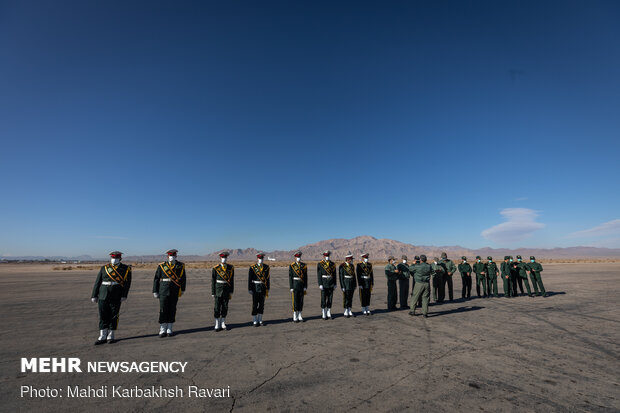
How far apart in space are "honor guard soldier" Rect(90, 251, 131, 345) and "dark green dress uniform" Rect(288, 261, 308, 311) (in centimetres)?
486

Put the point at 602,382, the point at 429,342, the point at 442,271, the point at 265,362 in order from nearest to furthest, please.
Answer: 1. the point at 602,382
2. the point at 265,362
3. the point at 429,342
4. the point at 442,271

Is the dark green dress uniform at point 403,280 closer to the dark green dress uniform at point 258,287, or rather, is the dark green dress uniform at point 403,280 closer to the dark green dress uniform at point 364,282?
the dark green dress uniform at point 364,282

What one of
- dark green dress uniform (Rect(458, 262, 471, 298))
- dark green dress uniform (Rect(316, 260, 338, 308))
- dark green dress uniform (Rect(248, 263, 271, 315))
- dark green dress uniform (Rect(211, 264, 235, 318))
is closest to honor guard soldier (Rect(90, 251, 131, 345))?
dark green dress uniform (Rect(211, 264, 235, 318))


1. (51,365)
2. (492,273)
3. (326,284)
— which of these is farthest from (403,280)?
(51,365)

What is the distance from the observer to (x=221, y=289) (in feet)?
27.5

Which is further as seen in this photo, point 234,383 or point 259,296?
point 259,296

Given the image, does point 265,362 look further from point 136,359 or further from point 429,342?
point 429,342

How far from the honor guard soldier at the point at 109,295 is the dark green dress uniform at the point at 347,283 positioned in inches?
269

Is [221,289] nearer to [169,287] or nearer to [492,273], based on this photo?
[169,287]

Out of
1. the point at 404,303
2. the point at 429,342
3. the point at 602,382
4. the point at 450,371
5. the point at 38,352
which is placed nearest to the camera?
the point at 602,382

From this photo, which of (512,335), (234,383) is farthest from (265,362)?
(512,335)

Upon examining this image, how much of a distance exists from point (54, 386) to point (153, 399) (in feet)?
6.77

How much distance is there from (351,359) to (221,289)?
4523mm

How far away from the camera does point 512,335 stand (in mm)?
7516
